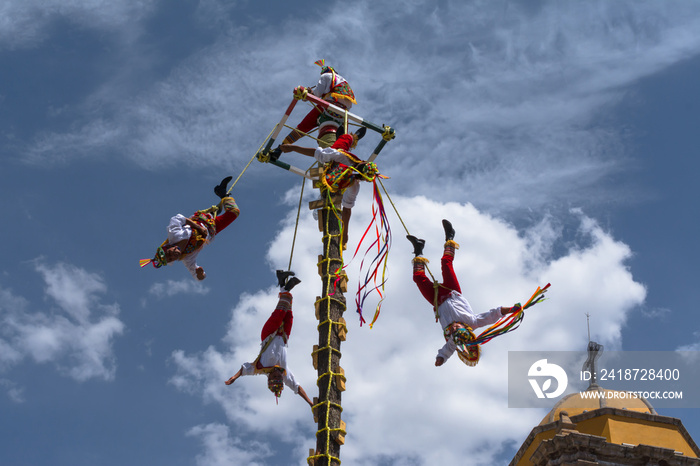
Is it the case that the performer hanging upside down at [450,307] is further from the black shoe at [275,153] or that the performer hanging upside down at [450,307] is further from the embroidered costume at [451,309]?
the black shoe at [275,153]

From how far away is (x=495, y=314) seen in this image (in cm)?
1145

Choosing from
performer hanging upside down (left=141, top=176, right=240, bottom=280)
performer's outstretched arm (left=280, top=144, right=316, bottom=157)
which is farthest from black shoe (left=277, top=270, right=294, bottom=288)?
performer's outstretched arm (left=280, top=144, right=316, bottom=157)

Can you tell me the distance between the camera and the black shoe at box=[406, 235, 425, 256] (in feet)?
41.1

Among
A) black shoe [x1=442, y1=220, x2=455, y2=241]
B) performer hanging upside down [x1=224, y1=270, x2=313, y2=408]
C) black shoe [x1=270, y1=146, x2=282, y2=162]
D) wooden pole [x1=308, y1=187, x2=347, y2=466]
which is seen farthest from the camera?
black shoe [x1=270, y1=146, x2=282, y2=162]

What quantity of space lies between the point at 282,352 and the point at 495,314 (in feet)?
10.5

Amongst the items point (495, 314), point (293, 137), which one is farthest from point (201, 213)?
point (495, 314)

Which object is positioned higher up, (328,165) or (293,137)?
(293,137)

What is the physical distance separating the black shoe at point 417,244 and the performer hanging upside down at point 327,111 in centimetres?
231

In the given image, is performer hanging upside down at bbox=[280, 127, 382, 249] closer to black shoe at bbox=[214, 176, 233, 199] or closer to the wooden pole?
the wooden pole

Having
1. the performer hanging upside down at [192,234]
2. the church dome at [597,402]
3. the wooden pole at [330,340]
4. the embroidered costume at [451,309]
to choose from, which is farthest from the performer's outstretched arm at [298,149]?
the church dome at [597,402]

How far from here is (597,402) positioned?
2033cm

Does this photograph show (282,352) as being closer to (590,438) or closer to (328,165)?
(328,165)

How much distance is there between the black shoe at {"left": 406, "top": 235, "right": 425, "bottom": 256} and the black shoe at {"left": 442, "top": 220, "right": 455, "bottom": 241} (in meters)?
0.45

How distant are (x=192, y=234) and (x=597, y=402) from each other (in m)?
13.2
